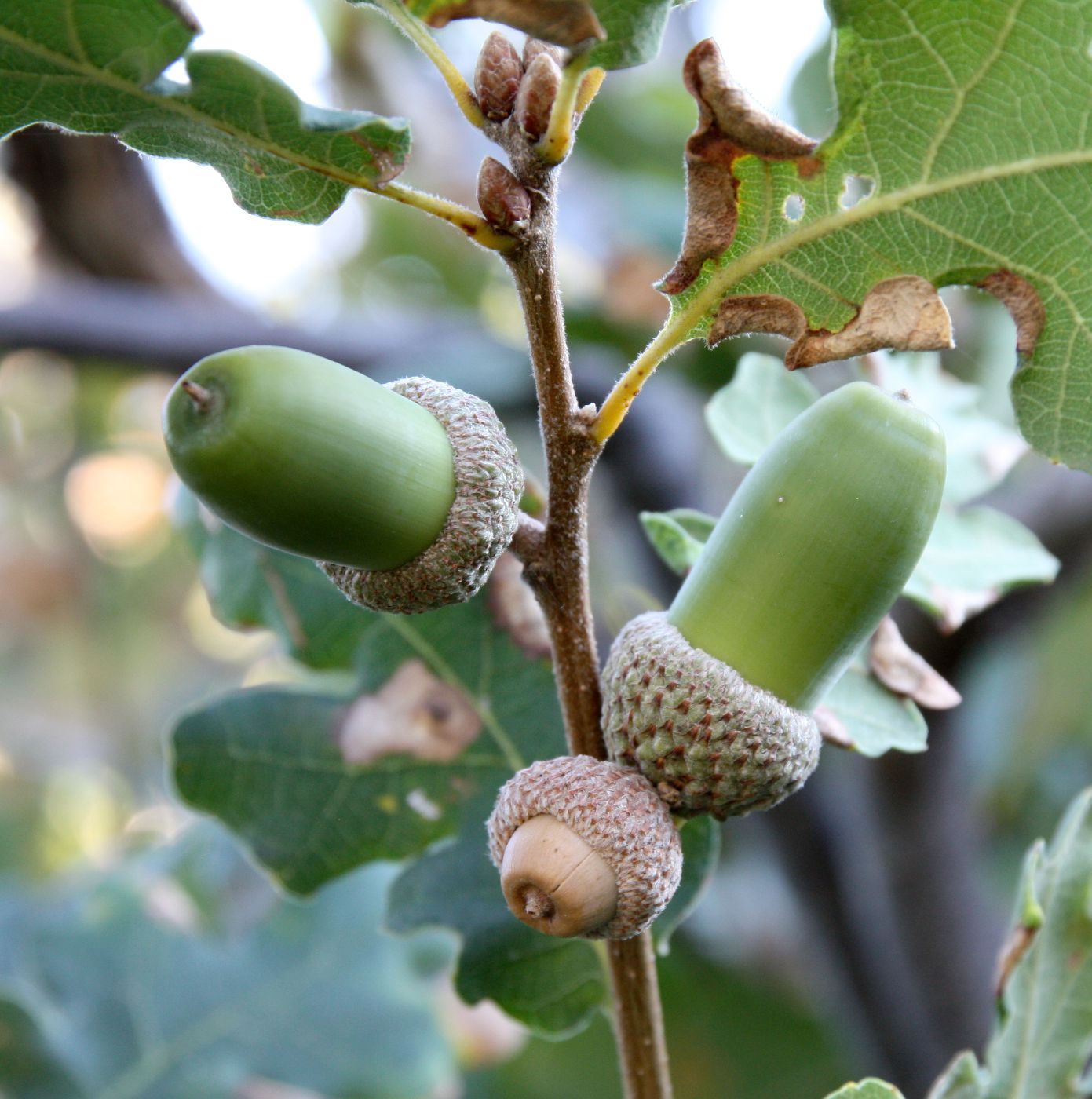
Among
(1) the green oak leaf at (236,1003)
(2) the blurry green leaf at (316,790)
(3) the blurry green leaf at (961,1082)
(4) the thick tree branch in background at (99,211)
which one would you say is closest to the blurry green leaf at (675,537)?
(2) the blurry green leaf at (316,790)

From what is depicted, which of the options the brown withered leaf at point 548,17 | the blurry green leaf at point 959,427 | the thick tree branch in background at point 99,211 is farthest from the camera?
the thick tree branch in background at point 99,211

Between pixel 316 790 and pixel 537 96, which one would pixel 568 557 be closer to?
pixel 537 96

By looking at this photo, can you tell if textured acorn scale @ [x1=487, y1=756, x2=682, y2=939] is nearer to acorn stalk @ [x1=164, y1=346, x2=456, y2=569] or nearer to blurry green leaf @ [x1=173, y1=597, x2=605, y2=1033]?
acorn stalk @ [x1=164, y1=346, x2=456, y2=569]

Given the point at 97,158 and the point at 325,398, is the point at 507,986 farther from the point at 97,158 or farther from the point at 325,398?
the point at 97,158

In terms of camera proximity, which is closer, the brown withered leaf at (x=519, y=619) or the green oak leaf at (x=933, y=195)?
the green oak leaf at (x=933, y=195)

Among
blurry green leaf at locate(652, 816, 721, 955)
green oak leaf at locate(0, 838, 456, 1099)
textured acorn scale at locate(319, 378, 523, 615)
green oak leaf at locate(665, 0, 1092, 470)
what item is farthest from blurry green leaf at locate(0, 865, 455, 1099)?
green oak leaf at locate(665, 0, 1092, 470)

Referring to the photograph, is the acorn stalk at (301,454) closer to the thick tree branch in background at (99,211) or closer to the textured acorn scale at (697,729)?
the textured acorn scale at (697,729)

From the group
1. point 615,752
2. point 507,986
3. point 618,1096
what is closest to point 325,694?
point 507,986
